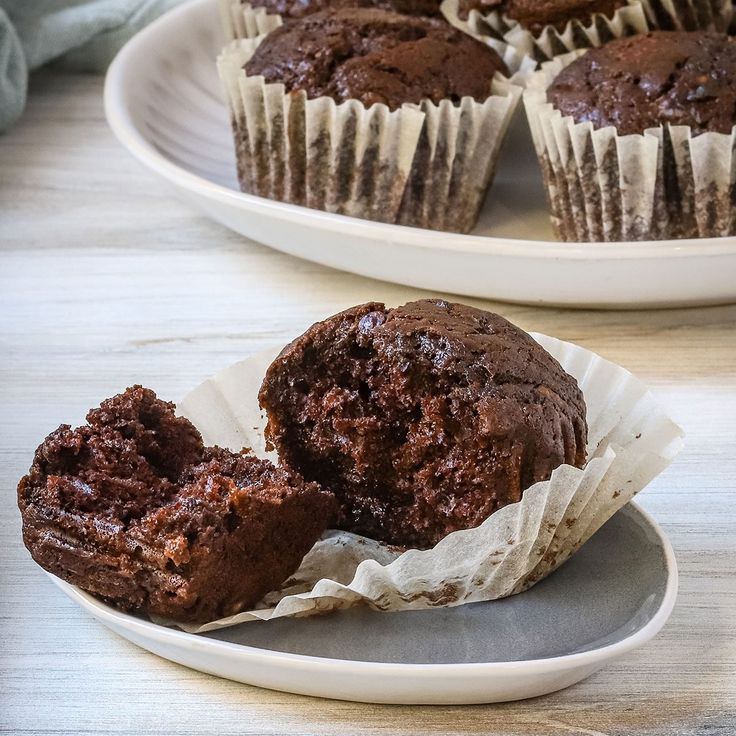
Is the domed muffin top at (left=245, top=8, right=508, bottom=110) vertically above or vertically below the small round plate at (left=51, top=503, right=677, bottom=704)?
above

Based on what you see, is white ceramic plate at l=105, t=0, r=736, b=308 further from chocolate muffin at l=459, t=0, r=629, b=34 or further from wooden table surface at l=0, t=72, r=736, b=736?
chocolate muffin at l=459, t=0, r=629, b=34

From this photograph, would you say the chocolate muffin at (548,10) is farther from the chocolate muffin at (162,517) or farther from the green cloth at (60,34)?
the chocolate muffin at (162,517)

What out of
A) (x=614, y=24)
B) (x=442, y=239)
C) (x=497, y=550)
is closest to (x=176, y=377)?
(x=442, y=239)

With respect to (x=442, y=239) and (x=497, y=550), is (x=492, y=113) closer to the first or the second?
(x=442, y=239)

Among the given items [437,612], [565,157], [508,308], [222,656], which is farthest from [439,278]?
[222,656]

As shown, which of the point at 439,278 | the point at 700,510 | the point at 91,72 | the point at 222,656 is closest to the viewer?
the point at 222,656

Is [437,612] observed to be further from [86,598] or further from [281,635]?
[86,598]

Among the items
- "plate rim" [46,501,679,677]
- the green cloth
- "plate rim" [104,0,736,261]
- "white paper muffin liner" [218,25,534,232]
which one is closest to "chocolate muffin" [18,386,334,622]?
"plate rim" [46,501,679,677]
